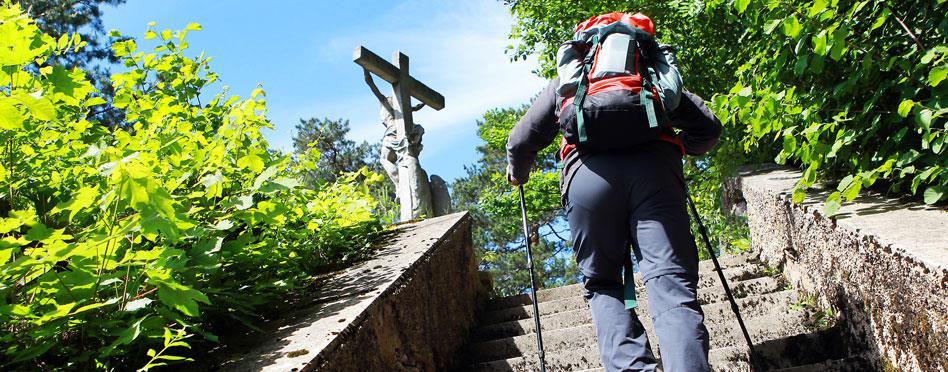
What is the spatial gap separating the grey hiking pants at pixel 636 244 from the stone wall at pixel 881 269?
69 cm

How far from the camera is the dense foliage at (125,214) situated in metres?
1.72

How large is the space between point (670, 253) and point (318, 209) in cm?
226

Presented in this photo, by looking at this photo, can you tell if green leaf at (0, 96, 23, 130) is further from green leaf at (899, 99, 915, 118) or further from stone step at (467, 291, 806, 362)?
stone step at (467, 291, 806, 362)

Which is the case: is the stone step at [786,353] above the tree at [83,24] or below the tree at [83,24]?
below

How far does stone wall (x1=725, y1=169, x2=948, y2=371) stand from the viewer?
2.36 m

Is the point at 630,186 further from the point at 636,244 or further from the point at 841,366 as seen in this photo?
the point at 841,366

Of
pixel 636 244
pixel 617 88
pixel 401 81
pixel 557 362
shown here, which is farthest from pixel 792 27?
pixel 401 81

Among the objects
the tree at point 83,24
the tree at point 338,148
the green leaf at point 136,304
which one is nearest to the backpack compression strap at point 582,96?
the green leaf at point 136,304

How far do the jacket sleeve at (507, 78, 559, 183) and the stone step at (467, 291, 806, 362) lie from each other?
177 cm

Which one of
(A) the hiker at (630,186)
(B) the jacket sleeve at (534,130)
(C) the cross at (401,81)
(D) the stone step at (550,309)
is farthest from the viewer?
(C) the cross at (401,81)

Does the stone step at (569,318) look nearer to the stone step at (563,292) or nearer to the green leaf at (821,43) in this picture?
the stone step at (563,292)

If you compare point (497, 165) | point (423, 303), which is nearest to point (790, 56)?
point (423, 303)

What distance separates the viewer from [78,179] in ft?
8.14

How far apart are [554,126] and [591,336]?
202cm
